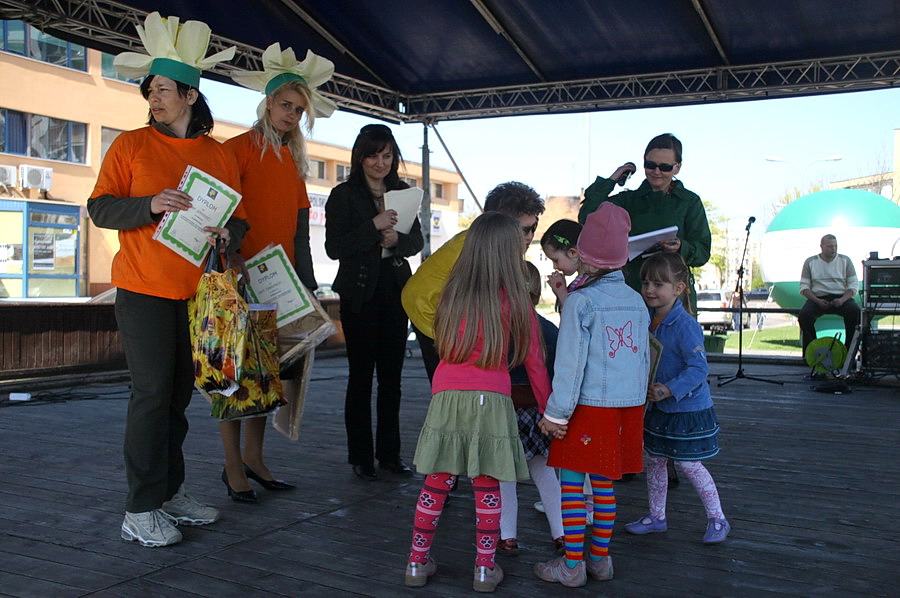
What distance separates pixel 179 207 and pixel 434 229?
1457 inches

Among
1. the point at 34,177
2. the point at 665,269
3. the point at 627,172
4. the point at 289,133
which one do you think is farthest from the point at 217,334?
the point at 34,177

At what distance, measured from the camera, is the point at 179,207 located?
2.71 metres

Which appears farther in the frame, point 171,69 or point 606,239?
point 171,69

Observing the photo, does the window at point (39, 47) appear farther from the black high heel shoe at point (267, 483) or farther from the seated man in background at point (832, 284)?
the black high heel shoe at point (267, 483)

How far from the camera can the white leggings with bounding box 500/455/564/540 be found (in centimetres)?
282

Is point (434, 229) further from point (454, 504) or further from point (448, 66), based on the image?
point (454, 504)

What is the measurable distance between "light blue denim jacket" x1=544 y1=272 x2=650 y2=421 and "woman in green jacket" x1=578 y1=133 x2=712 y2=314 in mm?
1144

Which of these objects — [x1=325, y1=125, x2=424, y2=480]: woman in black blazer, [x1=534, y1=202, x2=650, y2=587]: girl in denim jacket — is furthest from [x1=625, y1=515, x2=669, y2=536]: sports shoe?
[x1=325, y1=125, x2=424, y2=480]: woman in black blazer

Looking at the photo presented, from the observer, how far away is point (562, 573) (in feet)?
8.22

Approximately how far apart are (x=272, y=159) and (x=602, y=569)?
2065mm

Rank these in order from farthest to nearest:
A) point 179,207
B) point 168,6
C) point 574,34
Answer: point 574,34 < point 168,6 < point 179,207

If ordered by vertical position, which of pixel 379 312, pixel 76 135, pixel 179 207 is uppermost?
pixel 76 135

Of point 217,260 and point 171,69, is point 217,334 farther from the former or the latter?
point 171,69

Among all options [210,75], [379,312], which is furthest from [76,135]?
[379,312]
